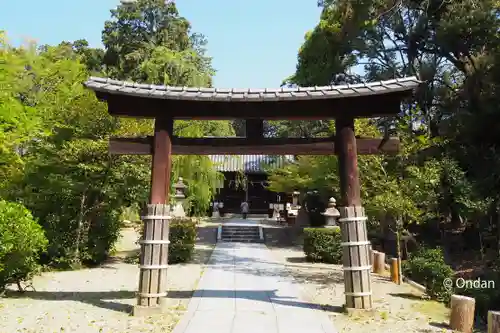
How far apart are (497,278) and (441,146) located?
5.93m

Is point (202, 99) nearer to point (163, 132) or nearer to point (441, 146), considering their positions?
point (163, 132)

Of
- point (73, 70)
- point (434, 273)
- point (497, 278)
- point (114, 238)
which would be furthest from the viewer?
point (73, 70)

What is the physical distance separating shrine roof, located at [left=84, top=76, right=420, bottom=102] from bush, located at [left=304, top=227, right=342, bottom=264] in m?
7.19

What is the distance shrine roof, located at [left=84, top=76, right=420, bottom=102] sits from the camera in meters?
6.62

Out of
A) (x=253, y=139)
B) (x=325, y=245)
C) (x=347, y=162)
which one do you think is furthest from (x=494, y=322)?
(x=325, y=245)

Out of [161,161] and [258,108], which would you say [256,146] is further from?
[161,161]

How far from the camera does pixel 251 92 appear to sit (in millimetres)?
6898

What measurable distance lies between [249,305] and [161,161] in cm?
313

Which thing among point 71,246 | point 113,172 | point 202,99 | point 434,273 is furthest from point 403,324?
point 71,246

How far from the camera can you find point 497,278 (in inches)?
402

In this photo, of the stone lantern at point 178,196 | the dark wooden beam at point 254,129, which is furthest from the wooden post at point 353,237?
the stone lantern at point 178,196

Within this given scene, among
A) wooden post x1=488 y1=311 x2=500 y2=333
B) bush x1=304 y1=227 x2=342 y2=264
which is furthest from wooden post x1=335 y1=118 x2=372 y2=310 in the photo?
bush x1=304 y1=227 x2=342 y2=264

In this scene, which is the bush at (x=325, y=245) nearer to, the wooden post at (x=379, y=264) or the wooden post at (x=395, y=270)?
the wooden post at (x=379, y=264)

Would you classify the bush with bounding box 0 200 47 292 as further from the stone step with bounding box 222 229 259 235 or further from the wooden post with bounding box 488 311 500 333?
the stone step with bounding box 222 229 259 235
